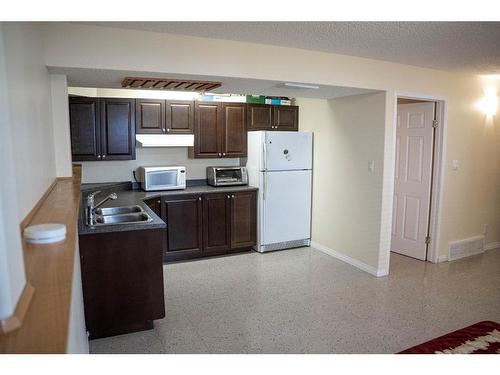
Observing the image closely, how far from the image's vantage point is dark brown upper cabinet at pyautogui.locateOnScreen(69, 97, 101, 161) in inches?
161

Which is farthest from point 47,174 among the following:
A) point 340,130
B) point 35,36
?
point 340,130

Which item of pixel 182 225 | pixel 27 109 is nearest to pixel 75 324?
pixel 27 109

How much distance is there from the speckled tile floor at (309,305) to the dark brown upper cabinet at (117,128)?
1.52m

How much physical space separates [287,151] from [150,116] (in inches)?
70.8

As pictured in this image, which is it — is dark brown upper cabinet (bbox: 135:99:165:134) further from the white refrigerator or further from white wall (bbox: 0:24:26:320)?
white wall (bbox: 0:24:26:320)

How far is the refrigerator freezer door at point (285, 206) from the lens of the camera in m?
4.82

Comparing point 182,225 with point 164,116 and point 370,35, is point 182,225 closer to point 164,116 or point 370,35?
point 164,116

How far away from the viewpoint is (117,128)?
14.1 feet

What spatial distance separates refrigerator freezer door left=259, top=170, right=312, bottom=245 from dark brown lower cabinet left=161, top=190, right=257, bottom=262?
17 cm

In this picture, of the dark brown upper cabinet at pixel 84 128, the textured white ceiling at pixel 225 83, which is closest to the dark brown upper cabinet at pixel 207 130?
the textured white ceiling at pixel 225 83

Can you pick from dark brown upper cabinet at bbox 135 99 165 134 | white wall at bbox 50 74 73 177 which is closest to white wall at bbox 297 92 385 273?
dark brown upper cabinet at bbox 135 99 165 134

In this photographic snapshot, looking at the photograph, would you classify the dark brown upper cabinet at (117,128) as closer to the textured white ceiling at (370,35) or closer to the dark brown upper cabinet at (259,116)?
the dark brown upper cabinet at (259,116)
